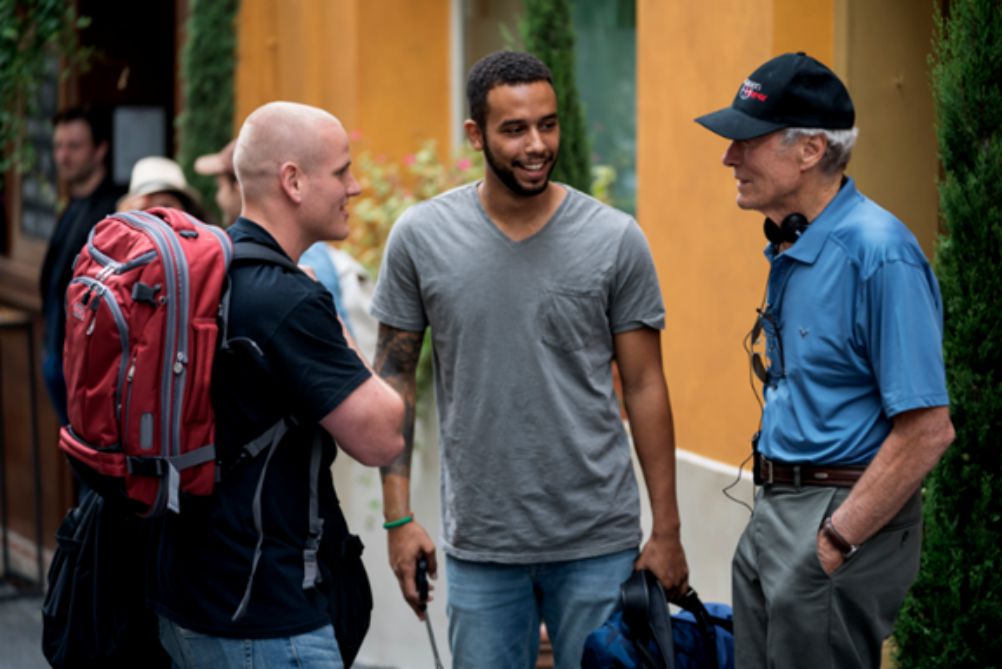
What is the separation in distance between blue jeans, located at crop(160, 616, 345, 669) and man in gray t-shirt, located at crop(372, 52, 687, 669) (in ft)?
2.71

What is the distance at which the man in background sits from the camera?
7160 millimetres

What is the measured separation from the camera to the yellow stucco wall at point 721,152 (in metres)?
5.14

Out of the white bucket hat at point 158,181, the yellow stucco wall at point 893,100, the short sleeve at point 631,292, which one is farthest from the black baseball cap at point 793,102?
the white bucket hat at point 158,181

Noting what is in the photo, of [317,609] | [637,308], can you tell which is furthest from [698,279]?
[317,609]

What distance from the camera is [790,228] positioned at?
11.8 ft

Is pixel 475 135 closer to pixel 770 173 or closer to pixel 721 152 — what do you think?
pixel 770 173

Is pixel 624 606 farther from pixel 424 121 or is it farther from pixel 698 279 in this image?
pixel 424 121

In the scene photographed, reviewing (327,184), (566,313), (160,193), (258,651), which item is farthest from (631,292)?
(160,193)

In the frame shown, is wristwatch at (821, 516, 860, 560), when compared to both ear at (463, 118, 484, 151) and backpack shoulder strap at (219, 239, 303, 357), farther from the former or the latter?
ear at (463, 118, 484, 151)

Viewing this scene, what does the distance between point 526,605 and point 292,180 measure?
1.35 m

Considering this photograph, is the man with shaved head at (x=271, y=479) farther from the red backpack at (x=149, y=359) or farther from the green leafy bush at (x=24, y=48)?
the green leafy bush at (x=24, y=48)

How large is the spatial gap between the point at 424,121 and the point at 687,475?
401 centimetres

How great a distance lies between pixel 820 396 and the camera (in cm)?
347

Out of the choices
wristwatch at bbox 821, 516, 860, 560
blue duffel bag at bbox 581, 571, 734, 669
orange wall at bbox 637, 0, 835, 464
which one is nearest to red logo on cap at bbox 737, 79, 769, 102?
wristwatch at bbox 821, 516, 860, 560
